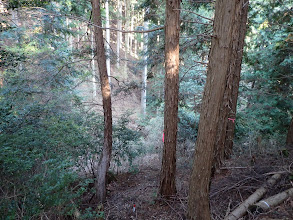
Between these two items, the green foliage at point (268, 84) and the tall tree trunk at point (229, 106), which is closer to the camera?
the tall tree trunk at point (229, 106)

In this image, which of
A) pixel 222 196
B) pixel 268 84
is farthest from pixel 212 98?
pixel 268 84

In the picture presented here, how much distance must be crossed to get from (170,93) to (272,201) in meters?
2.97

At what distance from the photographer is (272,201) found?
378 centimetres

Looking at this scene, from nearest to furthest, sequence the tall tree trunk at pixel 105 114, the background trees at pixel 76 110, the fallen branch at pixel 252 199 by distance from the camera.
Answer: the fallen branch at pixel 252 199, the background trees at pixel 76 110, the tall tree trunk at pixel 105 114

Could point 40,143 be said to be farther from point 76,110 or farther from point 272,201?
point 272,201

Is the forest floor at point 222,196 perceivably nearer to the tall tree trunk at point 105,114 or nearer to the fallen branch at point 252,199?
the fallen branch at point 252,199

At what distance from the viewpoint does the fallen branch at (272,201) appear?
12.1 ft

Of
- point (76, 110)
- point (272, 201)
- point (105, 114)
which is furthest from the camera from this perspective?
point (76, 110)

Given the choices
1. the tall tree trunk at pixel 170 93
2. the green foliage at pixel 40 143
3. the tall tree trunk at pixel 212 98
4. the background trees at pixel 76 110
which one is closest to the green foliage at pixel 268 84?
the background trees at pixel 76 110

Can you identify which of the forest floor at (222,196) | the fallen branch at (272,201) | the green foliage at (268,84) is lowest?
the forest floor at (222,196)

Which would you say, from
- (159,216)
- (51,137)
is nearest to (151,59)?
(51,137)

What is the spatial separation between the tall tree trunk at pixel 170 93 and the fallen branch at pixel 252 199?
67.7 inches

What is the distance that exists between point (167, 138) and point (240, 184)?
200 centimetres

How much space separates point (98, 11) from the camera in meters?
6.14
